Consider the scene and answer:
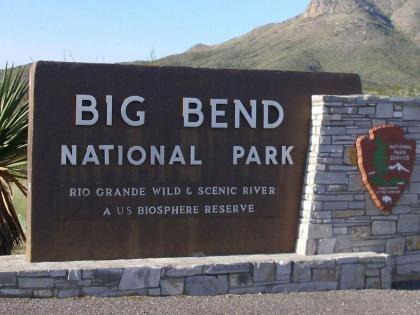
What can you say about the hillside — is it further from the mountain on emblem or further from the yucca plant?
the mountain on emblem

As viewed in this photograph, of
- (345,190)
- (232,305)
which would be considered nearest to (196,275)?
(232,305)

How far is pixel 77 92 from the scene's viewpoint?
9070 millimetres

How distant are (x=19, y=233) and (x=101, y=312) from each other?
2760 millimetres

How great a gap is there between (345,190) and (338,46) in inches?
2121

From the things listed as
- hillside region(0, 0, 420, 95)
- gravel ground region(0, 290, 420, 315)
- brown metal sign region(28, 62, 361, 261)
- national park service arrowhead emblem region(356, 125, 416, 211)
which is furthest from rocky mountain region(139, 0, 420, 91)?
gravel ground region(0, 290, 420, 315)

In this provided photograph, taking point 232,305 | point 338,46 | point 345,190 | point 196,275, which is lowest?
point 232,305

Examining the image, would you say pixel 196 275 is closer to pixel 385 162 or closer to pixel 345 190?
pixel 345 190

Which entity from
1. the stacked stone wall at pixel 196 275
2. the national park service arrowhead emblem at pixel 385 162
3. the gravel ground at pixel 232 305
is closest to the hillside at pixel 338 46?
the national park service arrowhead emblem at pixel 385 162

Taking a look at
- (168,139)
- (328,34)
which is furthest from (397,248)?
(328,34)

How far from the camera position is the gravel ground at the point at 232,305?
7984 mm

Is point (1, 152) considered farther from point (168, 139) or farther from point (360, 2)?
point (360, 2)

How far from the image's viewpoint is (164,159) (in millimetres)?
9367

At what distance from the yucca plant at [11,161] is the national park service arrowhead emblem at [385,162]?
15.1ft

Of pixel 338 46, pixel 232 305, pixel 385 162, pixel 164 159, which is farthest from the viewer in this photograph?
pixel 338 46
